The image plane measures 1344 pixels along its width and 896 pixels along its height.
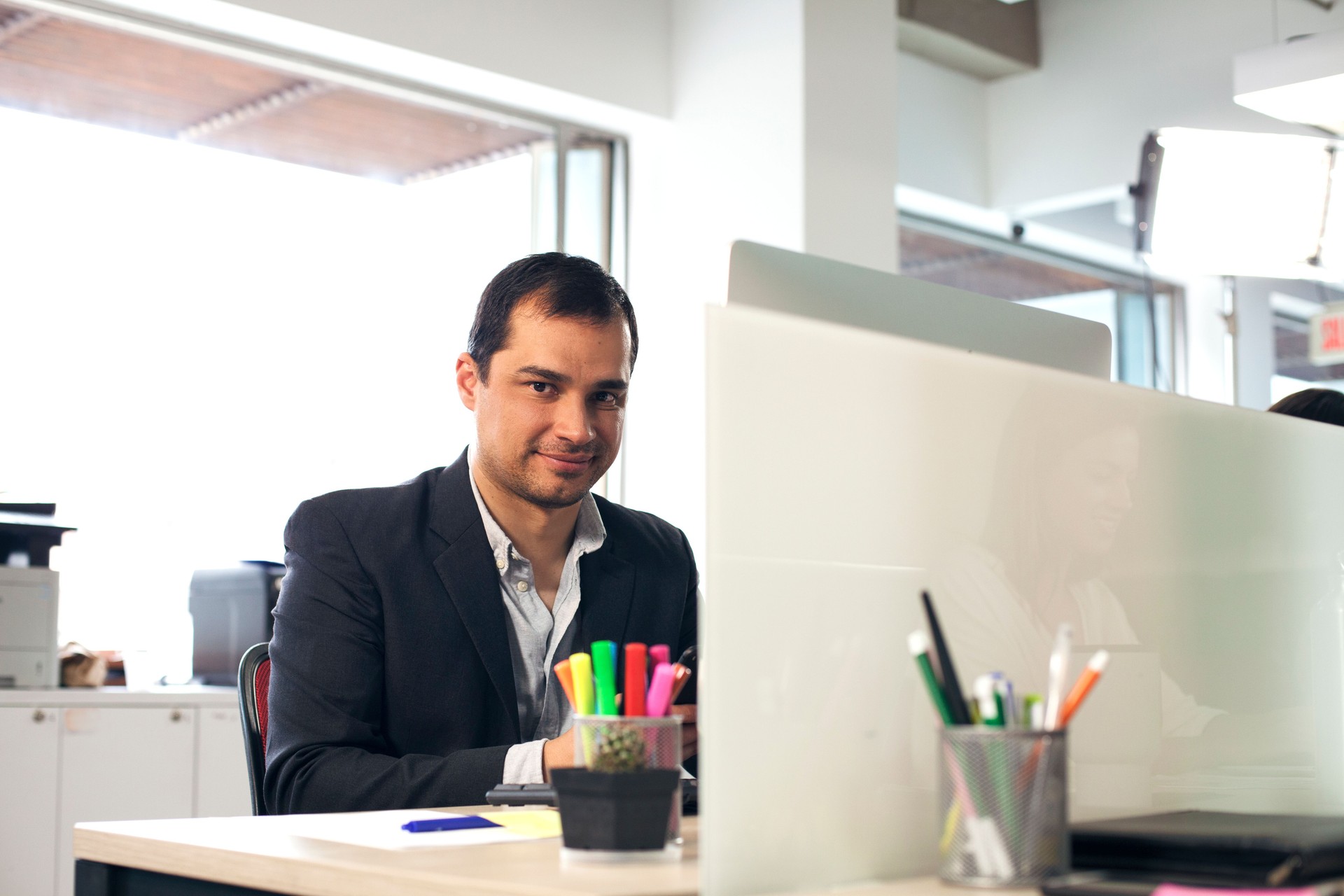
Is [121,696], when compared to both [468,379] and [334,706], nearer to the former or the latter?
[468,379]

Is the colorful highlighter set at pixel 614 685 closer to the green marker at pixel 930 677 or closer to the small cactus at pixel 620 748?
the small cactus at pixel 620 748

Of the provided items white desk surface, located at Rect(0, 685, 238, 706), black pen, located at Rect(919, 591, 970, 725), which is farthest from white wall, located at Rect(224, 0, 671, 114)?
black pen, located at Rect(919, 591, 970, 725)

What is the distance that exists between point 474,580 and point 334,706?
0.23 m

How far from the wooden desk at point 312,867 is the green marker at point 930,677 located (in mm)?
185

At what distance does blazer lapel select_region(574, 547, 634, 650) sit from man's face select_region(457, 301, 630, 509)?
0.11 metres

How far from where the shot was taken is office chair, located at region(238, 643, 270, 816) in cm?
159

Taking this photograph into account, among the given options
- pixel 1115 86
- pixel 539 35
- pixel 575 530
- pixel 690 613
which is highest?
pixel 1115 86

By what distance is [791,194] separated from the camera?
3.85 metres

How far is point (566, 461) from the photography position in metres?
1.69

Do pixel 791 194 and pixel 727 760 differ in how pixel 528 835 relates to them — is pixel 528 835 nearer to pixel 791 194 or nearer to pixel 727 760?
pixel 727 760

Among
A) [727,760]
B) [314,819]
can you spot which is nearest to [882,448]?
[727,760]

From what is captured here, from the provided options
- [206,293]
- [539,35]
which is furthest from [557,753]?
[539,35]

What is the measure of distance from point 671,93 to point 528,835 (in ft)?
11.4

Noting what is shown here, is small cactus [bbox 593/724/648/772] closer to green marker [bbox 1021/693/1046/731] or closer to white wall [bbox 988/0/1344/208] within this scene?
green marker [bbox 1021/693/1046/731]
